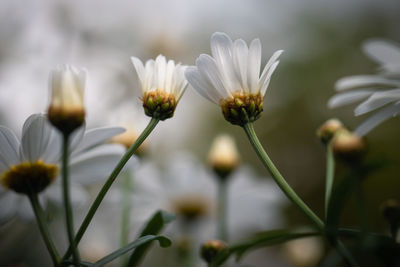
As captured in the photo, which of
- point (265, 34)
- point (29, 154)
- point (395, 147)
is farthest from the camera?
point (265, 34)

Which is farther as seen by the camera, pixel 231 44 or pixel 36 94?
pixel 36 94

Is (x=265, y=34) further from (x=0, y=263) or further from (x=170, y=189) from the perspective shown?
(x=0, y=263)

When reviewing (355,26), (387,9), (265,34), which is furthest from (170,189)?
(387,9)

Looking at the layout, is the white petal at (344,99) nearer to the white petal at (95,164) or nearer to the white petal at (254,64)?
the white petal at (254,64)

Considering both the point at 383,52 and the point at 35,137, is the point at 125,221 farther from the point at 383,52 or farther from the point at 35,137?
the point at 383,52

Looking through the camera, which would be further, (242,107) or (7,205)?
(7,205)


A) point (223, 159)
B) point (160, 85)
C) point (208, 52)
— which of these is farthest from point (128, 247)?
point (208, 52)

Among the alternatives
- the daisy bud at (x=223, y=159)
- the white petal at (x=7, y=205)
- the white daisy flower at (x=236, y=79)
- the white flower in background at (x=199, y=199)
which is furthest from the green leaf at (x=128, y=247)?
the white flower in background at (x=199, y=199)
